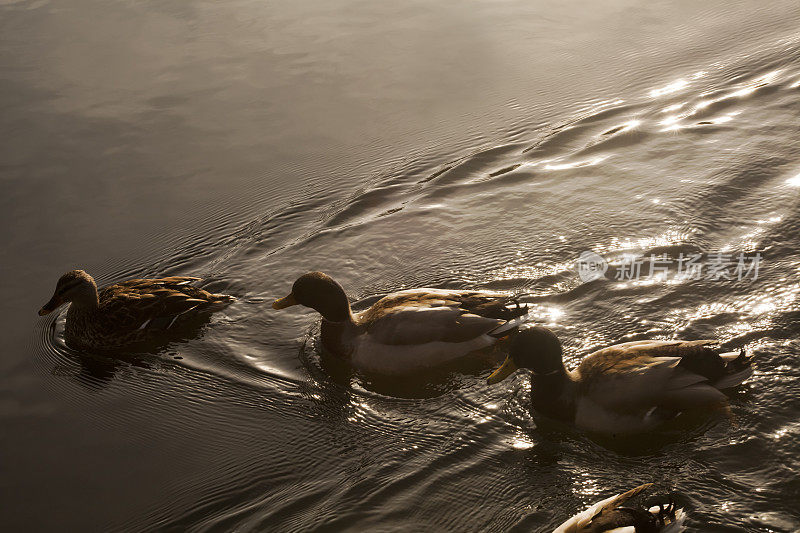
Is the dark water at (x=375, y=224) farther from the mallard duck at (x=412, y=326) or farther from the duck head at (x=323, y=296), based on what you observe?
the duck head at (x=323, y=296)

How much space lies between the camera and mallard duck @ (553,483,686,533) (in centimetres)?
425

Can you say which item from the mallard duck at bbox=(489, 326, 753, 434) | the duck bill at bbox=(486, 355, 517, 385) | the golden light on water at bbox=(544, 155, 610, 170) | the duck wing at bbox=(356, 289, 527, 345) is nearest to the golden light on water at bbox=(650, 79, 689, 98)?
the golden light on water at bbox=(544, 155, 610, 170)

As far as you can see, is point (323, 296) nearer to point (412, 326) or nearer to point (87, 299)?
point (412, 326)

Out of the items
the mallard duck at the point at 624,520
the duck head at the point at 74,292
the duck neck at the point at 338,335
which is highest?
the duck head at the point at 74,292

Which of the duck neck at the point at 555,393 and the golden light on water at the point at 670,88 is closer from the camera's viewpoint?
the duck neck at the point at 555,393

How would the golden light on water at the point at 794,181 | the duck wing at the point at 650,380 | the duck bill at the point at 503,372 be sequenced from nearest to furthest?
the duck wing at the point at 650,380 → the duck bill at the point at 503,372 → the golden light on water at the point at 794,181

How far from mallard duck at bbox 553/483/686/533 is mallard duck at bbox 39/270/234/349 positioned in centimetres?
441

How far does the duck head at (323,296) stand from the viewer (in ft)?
22.7

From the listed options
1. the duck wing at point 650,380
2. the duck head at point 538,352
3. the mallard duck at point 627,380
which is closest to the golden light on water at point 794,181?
the mallard duck at point 627,380

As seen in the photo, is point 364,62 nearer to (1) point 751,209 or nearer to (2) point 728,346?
(1) point 751,209

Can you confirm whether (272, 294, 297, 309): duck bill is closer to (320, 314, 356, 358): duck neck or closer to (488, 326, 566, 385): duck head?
(320, 314, 356, 358): duck neck

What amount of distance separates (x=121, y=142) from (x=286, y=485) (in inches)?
261

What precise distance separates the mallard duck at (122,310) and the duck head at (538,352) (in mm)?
3160

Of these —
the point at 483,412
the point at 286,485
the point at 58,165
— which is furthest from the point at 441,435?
the point at 58,165
